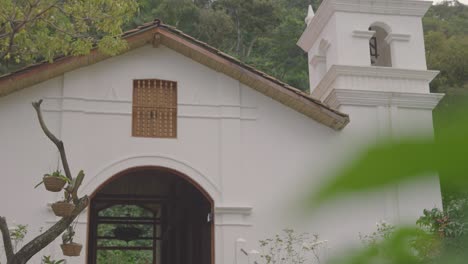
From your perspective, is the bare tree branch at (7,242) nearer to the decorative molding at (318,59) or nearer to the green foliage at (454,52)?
the green foliage at (454,52)

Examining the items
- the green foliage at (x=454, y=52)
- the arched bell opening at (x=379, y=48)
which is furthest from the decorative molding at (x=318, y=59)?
the green foliage at (x=454, y=52)

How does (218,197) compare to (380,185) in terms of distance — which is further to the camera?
(218,197)

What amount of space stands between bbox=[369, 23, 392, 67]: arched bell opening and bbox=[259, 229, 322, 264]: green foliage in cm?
426

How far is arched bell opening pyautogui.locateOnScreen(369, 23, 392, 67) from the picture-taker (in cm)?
1256

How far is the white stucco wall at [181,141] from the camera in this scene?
9.64 m

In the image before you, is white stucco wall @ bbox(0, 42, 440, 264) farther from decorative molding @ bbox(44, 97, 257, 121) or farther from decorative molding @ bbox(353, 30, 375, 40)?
decorative molding @ bbox(353, 30, 375, 40)

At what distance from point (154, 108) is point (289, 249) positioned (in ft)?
9.71

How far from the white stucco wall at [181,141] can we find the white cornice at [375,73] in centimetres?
98

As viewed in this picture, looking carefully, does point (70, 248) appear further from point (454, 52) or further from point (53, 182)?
point (454, 52)

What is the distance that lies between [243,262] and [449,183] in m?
9.22

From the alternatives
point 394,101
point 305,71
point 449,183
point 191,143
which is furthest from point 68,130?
point 305,71

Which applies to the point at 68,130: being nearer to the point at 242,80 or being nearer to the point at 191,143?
the point at 191,143

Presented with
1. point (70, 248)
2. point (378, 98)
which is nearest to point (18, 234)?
point (70, 248)

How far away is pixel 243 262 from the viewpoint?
385 inches
